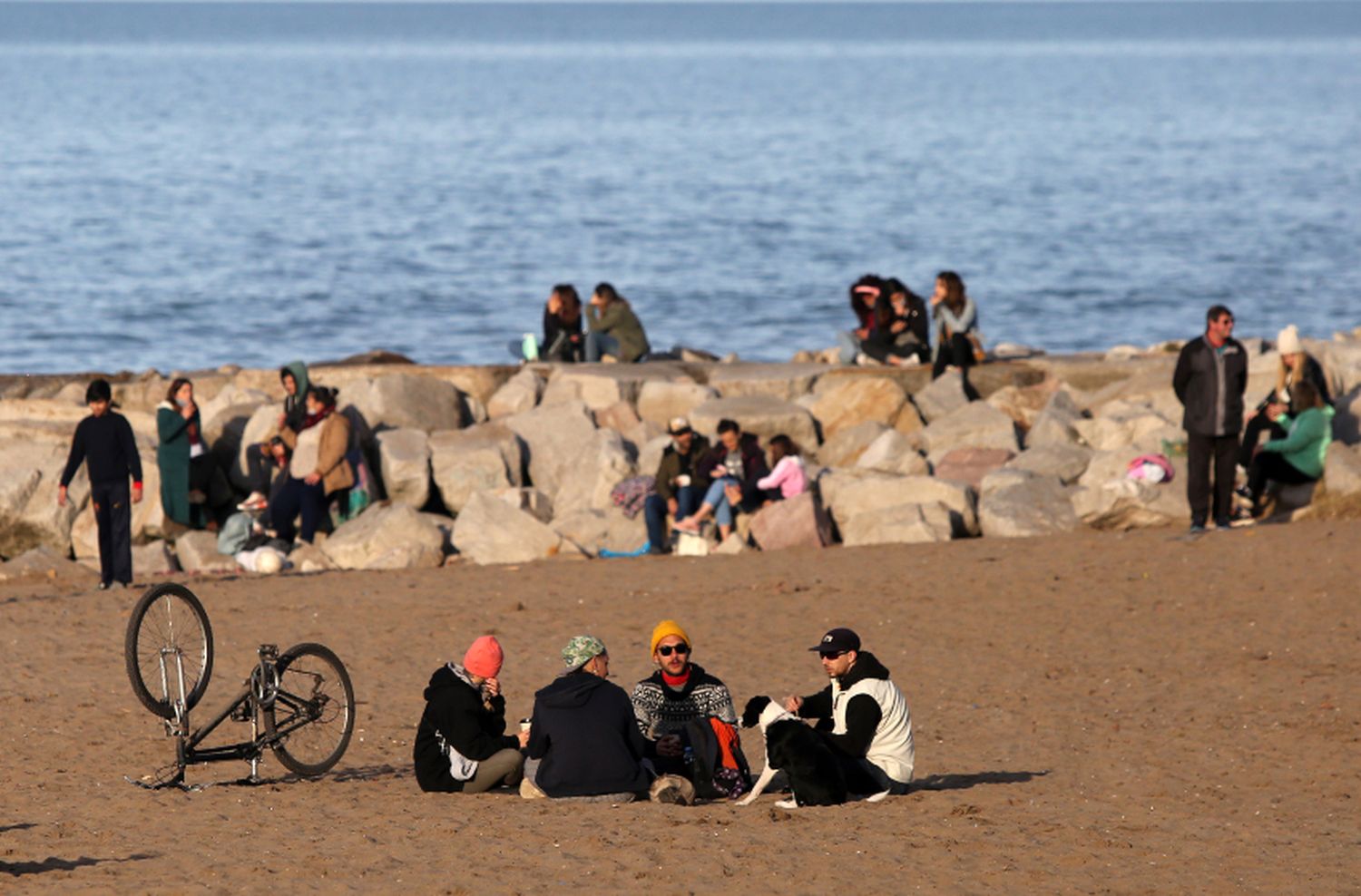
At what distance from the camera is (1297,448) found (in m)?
15.2

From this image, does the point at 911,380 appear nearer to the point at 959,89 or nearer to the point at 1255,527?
the point at 1255,527

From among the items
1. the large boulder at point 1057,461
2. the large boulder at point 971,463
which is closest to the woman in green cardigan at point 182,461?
the large boulder at point 971,463

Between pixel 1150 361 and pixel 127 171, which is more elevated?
pixel 127 171

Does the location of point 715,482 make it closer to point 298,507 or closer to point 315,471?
point 315,471

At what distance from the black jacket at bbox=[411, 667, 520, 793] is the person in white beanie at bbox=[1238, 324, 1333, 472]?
8.36 metres

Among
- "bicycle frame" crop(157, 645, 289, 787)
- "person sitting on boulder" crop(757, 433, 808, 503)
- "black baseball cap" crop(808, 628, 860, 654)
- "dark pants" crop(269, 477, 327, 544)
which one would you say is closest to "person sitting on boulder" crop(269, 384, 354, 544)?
"dark pants" crop(269, 477, 327, 544)

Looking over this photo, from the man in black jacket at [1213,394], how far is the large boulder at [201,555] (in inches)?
288

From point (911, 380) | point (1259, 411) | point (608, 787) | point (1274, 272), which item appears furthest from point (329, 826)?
point (1274, 272)

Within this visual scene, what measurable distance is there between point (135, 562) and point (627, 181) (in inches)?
1745

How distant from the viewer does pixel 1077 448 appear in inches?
669

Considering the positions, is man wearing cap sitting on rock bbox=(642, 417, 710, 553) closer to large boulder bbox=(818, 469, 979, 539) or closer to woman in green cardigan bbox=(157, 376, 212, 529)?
large boulder bbox=(818, 469, 979, 539)

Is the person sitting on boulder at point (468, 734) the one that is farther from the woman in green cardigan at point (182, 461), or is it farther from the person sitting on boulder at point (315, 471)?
the woman in green cardigan at point (182, 461)

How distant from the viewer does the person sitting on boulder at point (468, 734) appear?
8.78 metres

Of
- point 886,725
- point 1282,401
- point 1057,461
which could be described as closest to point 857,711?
point 886,725
